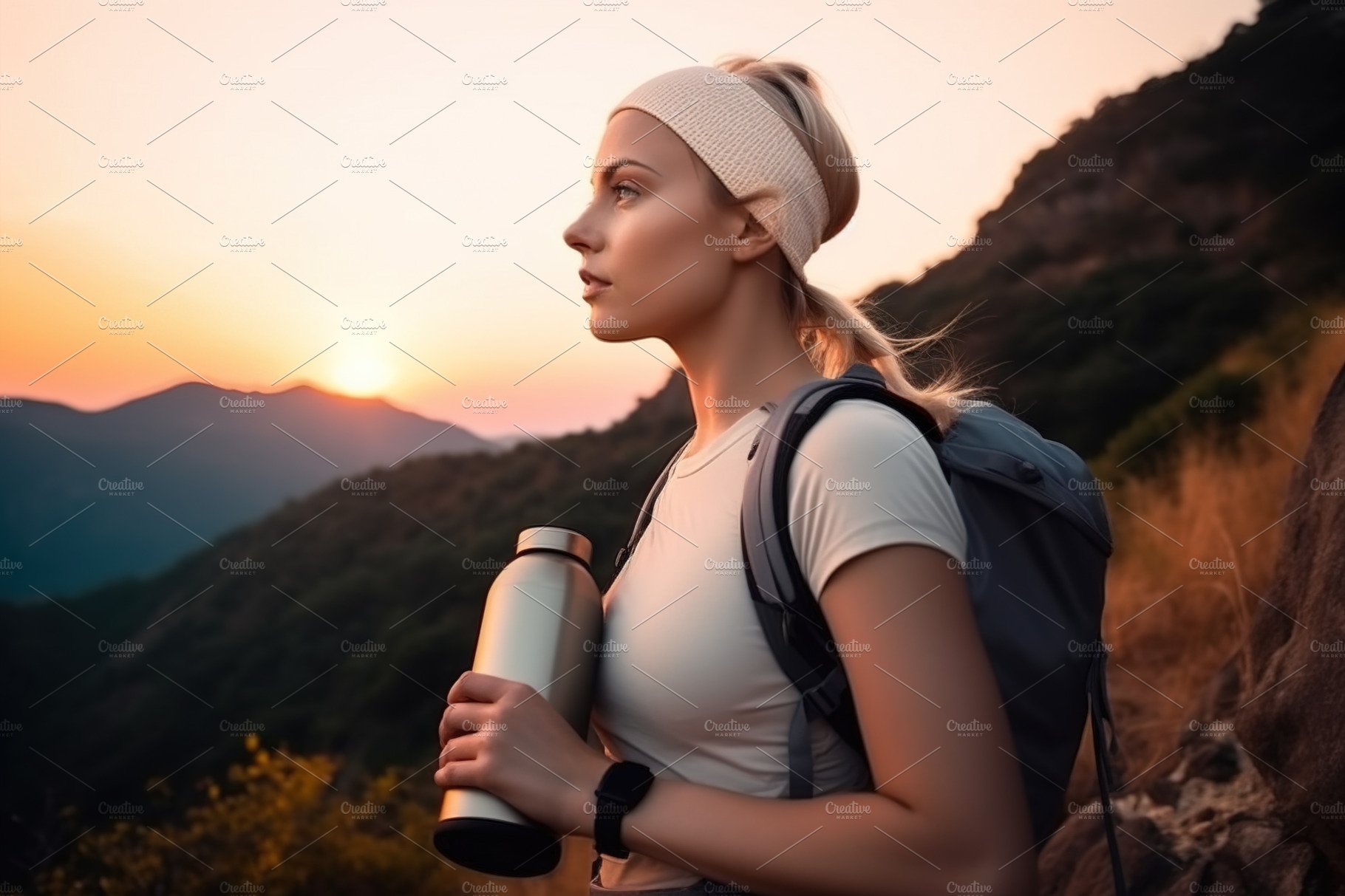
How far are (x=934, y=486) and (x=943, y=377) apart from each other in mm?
845

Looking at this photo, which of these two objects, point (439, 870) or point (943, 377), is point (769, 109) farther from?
point (439, 870)

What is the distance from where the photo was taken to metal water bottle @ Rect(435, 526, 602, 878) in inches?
59.9

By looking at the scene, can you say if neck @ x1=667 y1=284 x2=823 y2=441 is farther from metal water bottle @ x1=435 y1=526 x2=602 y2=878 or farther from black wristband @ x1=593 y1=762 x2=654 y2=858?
black wristband @ x1=593 y1=762 x2=654 y2=858

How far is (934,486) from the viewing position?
145cm

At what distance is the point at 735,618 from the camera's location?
149 cm

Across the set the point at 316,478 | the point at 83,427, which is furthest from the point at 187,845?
the point at 316,478

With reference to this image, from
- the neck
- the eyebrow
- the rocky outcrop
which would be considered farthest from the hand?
the rocky outcrop

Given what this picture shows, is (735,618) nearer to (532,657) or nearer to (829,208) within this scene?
(532,657)

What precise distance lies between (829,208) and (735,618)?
2.93 ft

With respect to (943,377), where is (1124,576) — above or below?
below

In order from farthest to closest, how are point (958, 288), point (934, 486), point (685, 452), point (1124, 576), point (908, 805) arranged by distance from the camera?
1. point (958, 288)
2. point (1124, 576)
3. point (685, 452)
4. point (934, 486)
5. point (908, 805)

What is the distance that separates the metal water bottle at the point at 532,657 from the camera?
1.52 meters

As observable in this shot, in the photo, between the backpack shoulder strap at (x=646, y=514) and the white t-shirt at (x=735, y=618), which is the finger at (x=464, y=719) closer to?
the white t-shirt at (x=735, y=618)

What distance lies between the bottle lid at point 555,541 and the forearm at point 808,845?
42cm
